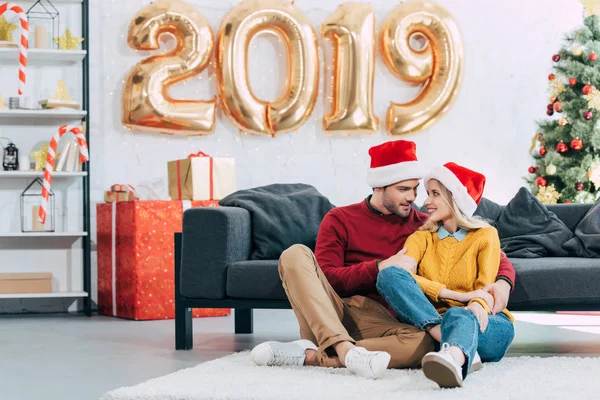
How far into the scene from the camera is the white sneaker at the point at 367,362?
2920 millimetres

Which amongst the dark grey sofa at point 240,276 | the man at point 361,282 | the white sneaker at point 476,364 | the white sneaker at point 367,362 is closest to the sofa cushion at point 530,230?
the dark grey sofa at point 240,276

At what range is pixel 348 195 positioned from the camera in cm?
614

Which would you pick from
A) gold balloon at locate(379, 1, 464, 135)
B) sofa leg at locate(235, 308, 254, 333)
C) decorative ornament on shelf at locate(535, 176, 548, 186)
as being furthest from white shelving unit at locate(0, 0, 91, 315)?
decorative ornament on shelf at locate(535, 176, 548, 186)

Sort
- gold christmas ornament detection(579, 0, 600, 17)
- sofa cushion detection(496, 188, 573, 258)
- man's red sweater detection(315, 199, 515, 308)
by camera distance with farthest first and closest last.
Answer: gold christmas ornament detection(579, 0, 600, 17) < sofa cushion detection(496, 188, 573, 258) < man's red sweater detection(315, 199, 515, 308)

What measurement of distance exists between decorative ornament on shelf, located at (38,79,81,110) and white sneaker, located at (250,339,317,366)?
2881 millimetres

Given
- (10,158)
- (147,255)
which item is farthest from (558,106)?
(10,158)

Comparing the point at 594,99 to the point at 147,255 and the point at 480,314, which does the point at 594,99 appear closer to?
the point at 147,255

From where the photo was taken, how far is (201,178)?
526 centimetres

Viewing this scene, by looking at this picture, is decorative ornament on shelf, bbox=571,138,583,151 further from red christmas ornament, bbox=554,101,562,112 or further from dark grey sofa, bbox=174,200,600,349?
dark grey sofa, bbox=174,200,600,349

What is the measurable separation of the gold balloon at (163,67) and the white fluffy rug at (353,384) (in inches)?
110

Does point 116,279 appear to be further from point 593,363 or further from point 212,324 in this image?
point 593,363

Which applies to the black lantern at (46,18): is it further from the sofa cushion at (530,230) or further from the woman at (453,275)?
the woman at (453,275)

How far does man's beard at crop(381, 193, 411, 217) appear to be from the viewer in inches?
138

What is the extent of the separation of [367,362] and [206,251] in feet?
3.74
